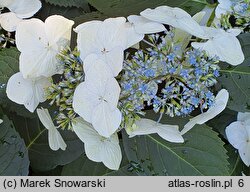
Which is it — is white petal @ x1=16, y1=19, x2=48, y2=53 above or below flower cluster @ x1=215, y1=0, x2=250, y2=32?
below

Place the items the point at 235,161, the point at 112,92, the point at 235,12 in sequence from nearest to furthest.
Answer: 1. the point at 112,92
2. the point at 235,12
3. the point at 235,161

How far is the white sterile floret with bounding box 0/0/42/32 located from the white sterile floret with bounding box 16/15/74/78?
2.5 inches

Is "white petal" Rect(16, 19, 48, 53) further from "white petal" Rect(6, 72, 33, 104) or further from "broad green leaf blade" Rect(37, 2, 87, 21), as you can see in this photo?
"broad green leaf blade" Rect(37, 2, 87, 21)

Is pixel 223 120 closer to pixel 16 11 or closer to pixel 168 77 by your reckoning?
pixel 168 77

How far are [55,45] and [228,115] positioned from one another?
0.28 m

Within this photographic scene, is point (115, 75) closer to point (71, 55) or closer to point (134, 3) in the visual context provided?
point (71, 55)

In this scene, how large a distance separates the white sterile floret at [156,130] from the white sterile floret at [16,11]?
22 centimetres

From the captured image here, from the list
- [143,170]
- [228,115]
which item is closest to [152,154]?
[143,170]

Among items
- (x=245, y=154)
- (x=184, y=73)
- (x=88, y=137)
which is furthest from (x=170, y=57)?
(x=245, y=154)

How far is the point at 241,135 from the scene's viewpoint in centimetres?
68

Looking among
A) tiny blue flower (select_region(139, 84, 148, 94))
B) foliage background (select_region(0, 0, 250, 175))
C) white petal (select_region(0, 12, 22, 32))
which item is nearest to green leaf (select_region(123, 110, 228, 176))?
foliage background (select_region(0, 0, 250, 175))

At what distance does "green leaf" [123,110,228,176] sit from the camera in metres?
0.63

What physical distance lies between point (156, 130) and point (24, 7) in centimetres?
26

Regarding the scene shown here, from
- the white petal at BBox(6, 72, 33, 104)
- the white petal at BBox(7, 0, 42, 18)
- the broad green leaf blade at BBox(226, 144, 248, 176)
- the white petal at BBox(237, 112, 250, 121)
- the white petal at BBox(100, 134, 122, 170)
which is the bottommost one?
the broad green leaf blade at BBox(226, 144, 248, 176)
